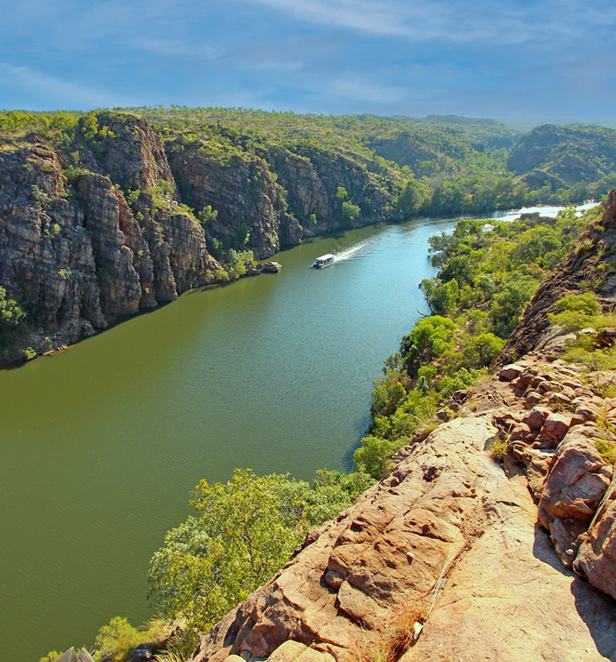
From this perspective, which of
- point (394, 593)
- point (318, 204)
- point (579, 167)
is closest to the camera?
point (394, 593)

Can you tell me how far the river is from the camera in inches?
992

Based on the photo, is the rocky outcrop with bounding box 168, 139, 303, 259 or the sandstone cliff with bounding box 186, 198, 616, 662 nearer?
the sandstone cliff with bounding box 186, 198, 616, 662

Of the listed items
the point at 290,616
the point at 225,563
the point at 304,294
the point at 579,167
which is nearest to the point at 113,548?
the point at 225,563

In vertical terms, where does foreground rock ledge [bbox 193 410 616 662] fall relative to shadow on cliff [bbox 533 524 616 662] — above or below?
below

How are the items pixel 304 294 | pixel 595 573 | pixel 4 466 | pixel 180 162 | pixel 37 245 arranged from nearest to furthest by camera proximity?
pixel 595 573
pixel 4 466
pixel 37 245
pixel 304 294
pixel 180 162

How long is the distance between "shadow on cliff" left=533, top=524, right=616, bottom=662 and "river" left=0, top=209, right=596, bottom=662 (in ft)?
70.6

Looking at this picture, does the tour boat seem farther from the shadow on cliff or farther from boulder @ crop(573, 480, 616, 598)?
the shadow on cliff

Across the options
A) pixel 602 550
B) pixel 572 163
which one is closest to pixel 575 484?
pixel 602 550

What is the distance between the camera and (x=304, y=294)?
72.4 metres

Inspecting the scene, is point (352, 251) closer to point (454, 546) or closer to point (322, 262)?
point (322, 262)

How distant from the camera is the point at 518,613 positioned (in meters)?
8.46

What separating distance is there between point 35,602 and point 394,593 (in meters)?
23.3

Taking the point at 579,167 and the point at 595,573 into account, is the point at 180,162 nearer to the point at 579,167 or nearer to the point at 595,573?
the point at 595,573

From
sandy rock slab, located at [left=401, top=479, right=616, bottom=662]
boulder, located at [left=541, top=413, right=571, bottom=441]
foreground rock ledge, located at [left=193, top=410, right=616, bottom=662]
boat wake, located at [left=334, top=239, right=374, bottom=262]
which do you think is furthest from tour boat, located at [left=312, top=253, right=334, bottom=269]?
sandy rock slab, located at [left=401, top=479, right=616, bottom=662]
